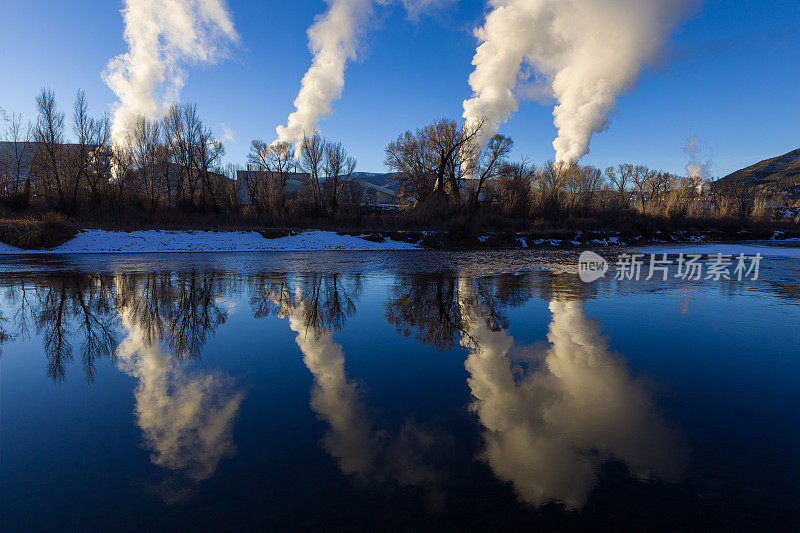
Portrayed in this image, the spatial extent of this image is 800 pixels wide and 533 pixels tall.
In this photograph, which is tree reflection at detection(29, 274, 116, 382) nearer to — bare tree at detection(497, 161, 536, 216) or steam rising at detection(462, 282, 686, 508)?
steam rising at detection(462, 282, 686, 508)

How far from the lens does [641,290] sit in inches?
430

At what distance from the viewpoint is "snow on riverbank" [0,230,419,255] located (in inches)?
1017

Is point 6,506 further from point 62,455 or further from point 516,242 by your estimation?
point 516,242

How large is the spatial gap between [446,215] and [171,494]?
126ft

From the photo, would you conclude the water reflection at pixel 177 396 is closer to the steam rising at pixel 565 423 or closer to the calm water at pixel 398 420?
the calm water at pixel 398 420

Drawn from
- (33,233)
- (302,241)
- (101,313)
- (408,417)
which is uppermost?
(33,233)

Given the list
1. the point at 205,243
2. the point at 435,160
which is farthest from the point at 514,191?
the point at 205,243

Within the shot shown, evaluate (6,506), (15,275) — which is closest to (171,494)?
(6,506)

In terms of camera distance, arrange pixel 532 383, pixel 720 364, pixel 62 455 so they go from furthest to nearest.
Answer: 1. pixel 720 364
2. pixel 532 383
3. pixel 62 455

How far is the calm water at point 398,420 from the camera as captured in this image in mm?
2451

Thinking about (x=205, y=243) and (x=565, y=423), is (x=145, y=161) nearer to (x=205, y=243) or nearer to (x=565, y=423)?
(x=205, y=243)

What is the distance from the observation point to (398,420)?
139 inches

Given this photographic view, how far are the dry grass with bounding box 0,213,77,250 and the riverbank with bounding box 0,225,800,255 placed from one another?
→ 0.94ft

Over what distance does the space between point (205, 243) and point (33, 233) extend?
9427 mm
